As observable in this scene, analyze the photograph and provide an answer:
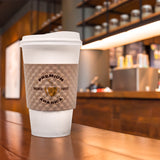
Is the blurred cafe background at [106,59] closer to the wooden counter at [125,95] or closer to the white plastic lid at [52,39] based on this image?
the wooden counter at [125,95]

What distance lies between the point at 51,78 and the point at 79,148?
6.9 inches

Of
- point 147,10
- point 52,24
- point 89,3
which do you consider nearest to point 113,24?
point 147,10

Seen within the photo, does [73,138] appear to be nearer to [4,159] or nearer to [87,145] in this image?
[87,145]

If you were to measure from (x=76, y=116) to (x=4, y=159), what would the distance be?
2654 millimetres

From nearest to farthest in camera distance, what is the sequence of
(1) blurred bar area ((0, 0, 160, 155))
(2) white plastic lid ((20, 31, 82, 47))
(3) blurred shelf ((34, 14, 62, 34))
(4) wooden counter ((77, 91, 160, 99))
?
(2) white plastic lid ((20, 31, 82, 47)), (4) wooden counter ((77, 91, 160, 99)), (1) blurred bar area ((0, 0, 160, 155)), (3) blurred shelf ((34, 14, 62, 34))

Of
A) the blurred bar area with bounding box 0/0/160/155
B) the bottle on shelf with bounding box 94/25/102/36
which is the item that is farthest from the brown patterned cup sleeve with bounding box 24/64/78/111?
the bottle on shelf with bounding box 94/25/102/36

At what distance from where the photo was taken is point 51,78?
1.75 ft

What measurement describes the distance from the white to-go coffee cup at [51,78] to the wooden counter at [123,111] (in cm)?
149

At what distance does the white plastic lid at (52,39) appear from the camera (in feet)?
1.74

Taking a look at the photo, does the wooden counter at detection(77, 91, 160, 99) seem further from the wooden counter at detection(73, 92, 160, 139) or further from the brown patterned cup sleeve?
the brown patterned cup sleeve

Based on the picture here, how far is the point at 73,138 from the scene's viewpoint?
526 millimetres

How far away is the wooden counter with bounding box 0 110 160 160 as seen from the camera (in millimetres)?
371

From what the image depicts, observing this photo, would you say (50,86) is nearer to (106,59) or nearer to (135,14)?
(135,14)

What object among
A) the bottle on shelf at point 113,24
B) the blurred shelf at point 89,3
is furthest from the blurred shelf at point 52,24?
the bottle on shelf at point 113,24
